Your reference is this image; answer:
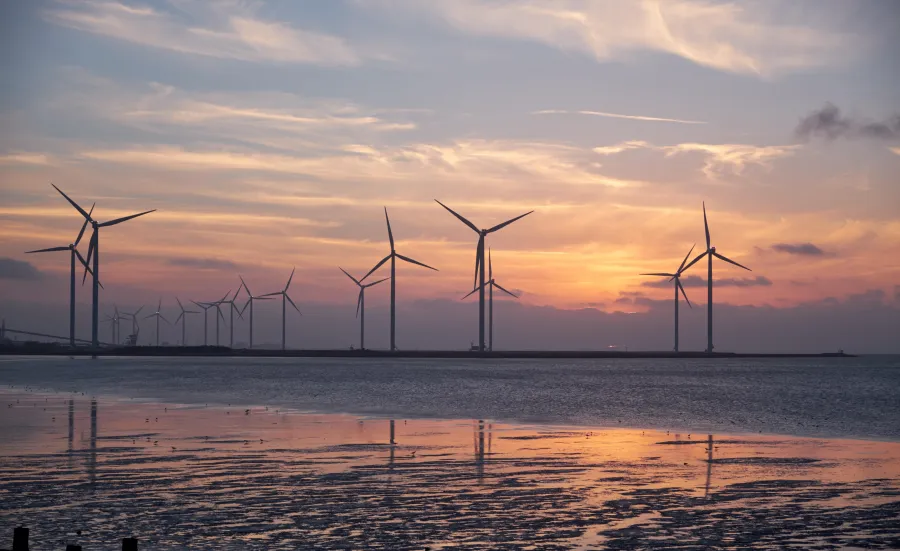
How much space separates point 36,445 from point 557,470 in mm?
20054

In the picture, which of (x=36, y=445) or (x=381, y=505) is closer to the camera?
(x=381, y=505)

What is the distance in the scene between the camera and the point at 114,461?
3312cm

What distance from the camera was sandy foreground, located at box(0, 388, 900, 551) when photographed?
2109 cm

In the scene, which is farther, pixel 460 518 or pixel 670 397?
pixel 670 397

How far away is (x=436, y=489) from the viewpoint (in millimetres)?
27828

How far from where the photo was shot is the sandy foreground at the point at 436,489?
2109cm

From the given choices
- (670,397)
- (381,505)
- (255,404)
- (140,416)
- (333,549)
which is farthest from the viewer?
(670,397)

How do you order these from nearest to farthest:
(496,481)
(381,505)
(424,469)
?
(381,505) → (496,481) → (424,469)

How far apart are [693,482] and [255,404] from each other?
4646cm

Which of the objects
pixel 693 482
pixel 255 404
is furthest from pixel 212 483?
pixel 255 404

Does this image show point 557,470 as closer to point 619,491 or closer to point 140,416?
point 619,491

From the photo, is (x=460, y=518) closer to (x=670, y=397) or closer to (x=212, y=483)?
(x=212, y=483)

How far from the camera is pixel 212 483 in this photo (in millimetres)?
28297

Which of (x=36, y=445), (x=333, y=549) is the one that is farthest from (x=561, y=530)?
(x=36, y=445)
